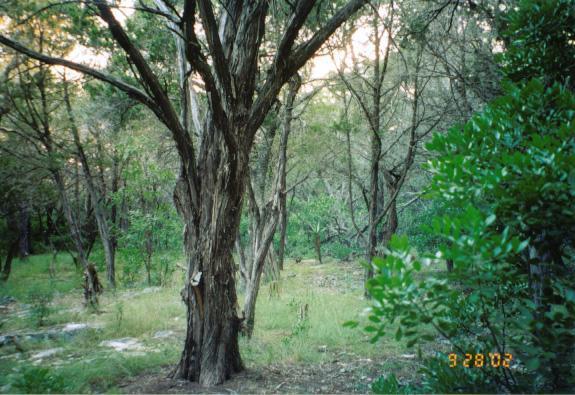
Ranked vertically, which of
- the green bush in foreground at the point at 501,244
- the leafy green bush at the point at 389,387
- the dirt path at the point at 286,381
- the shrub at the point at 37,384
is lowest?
the dirt path at the point at 286,381

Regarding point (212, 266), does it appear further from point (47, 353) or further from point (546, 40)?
point (47, 353)

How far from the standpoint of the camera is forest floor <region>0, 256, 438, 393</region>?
4070 mm

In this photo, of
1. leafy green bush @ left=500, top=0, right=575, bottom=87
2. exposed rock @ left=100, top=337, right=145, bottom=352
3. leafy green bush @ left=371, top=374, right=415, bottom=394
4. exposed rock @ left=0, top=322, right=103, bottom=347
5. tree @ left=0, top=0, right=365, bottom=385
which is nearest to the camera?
leafy green bush @ left=371, top=374, right=415, bottom=394

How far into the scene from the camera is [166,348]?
5797 millimetres

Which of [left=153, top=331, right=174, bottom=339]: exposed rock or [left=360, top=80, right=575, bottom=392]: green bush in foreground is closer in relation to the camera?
[left=360, top=80, right=575, bottom=392]: green bush in foreground

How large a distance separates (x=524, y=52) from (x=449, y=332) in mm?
2053

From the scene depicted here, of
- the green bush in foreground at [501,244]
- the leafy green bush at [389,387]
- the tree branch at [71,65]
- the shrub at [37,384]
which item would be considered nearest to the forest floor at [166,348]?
the shrub at [37,384]

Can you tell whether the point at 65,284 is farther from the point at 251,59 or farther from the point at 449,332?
the point at 449,332

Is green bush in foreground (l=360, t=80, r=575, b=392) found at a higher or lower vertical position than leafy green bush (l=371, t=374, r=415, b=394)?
higher

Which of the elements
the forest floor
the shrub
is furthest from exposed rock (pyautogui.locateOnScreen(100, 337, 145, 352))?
the shrub

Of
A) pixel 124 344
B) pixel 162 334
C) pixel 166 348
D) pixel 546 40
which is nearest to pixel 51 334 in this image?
pixel 124 344

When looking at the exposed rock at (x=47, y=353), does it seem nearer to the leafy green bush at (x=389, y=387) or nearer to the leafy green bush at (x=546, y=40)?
the leafy green bush at (x=389, y=387)

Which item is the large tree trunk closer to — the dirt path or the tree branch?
the dirt path

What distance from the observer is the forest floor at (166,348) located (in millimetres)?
4070
